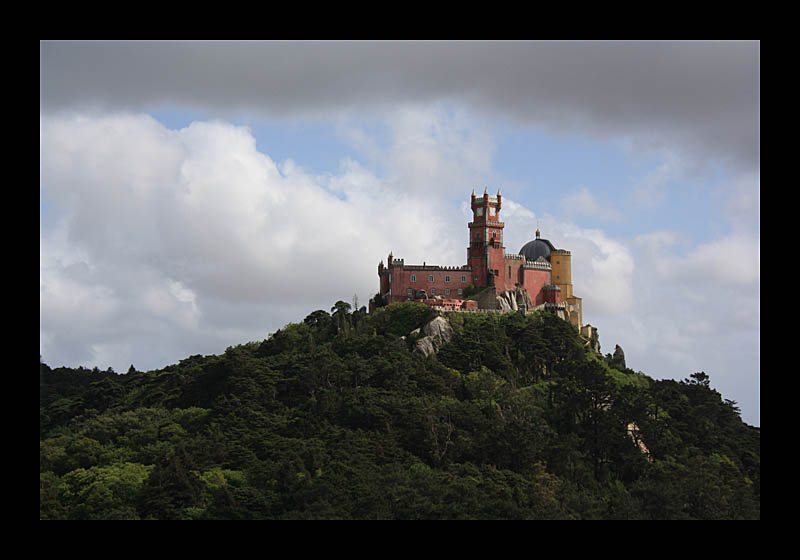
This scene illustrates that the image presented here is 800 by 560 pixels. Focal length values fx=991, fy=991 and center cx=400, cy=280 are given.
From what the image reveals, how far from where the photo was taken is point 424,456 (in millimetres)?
64250

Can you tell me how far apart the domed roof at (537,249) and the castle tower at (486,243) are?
4005mm

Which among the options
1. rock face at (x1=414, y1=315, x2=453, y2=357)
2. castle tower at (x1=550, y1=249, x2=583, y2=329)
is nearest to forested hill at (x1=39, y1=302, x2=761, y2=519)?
rock face at (x1=414, y1=315, x2=453, y2=357)

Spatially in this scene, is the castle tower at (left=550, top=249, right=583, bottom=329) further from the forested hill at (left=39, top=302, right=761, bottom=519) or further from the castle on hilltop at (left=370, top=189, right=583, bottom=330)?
the forested hill at (left=39, top=302, right=761, bottom=519)

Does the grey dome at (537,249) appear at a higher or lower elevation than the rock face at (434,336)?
higher

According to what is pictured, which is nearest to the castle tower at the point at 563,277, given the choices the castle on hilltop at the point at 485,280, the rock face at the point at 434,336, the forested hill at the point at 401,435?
the castle on hilltop at the point at 485,280

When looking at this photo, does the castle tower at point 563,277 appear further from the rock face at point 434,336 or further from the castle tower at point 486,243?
the rock face at point 434,336

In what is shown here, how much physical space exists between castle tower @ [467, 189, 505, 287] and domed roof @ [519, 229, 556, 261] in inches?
158

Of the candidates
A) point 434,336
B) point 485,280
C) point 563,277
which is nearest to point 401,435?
point 434,336

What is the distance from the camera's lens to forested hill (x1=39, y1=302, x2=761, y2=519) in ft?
184

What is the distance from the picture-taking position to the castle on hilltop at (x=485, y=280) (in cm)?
8100

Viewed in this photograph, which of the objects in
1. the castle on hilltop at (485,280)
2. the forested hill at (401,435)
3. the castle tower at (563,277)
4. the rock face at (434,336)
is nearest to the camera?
the forested hill at (401,435)

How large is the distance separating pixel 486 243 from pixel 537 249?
6047 millimetres
